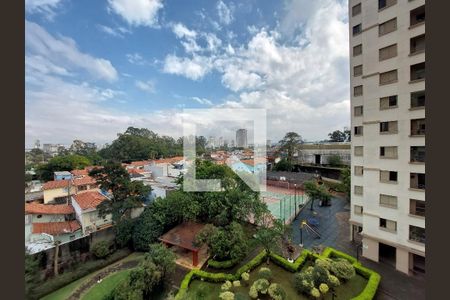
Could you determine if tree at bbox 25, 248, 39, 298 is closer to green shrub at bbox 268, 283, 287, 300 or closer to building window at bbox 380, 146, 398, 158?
green shrub at bbox 268, 283, 287, 300

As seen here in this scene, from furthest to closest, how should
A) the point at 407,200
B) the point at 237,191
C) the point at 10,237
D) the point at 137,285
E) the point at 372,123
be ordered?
the point at 237,191, the point at 372,123, the point at 407,200, the point at 137,285, the point at 10,237

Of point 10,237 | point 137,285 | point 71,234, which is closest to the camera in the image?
point 10,237

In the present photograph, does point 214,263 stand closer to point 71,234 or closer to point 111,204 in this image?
point 111,204

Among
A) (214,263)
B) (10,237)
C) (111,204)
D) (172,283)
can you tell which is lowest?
(172,283)

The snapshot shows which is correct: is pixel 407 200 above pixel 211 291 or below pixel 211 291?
above

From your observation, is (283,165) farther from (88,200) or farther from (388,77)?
(88,200)

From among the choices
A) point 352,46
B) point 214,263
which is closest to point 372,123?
point 352,46

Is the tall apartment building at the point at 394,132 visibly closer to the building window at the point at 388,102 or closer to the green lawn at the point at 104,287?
the building window at the point at 388,102
